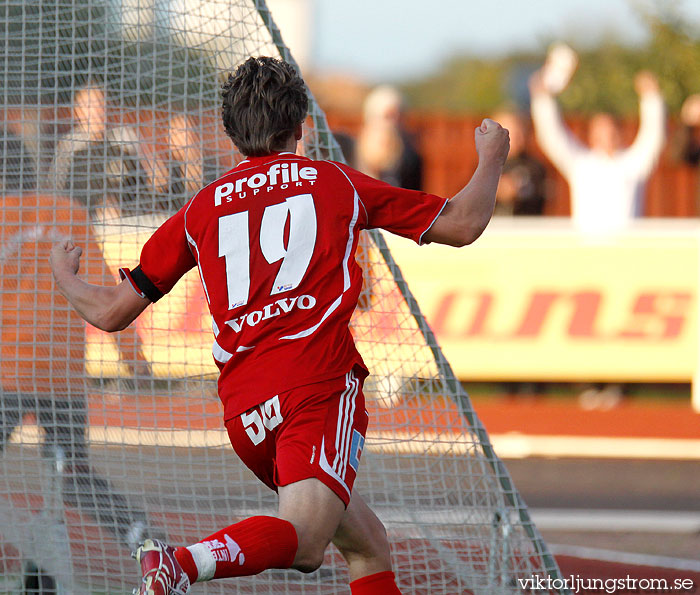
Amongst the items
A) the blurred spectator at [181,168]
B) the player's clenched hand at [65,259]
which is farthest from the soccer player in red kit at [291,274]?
the blurred spectator at [181,168]

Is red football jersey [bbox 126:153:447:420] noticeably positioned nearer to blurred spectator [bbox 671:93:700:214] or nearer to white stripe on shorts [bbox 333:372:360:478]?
white stripe on shorts [bbox 333:372:360:478]

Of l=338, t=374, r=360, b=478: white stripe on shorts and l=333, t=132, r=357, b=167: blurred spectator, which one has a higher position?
l=333, t=132, r=357, b=167: blurred spectator

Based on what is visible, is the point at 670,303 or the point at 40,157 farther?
the point at 670,303

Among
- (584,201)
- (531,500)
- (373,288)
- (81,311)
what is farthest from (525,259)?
(81,311)

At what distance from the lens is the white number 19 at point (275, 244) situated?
3514 mm

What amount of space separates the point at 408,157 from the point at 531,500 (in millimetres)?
5367

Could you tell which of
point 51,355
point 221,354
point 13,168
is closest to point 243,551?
point 221,354

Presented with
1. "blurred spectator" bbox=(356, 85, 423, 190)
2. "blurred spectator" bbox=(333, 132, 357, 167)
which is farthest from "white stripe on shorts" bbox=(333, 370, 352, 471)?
"blurred spectator" bbox=(356, 85, 423, 190)

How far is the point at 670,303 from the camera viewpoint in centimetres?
1111

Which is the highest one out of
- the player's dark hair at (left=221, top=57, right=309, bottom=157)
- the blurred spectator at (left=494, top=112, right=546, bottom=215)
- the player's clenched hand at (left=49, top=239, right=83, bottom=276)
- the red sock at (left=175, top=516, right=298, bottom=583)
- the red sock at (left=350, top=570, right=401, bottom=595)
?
the blurred spectator at (left=494, top=112, right=546, bottom=215)

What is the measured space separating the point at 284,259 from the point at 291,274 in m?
0.05

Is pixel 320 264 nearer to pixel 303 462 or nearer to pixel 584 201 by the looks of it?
pixel 303 462

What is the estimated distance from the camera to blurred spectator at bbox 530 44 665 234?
12.1m

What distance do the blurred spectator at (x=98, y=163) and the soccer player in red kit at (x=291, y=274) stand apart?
5.32ft
